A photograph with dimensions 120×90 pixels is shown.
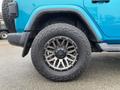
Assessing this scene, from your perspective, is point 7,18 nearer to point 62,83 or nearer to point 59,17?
point 59,17

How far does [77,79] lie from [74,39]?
24.7 inches

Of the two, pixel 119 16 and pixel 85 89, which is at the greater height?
pixel 119 16

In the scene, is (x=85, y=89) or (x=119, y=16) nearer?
(x=85, y=89)

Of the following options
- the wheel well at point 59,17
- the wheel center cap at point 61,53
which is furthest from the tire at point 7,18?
the wheel center cap at point 61,53

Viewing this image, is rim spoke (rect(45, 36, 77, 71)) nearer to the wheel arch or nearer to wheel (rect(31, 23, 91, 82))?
wheel (rect(31, 23, 91, 82))

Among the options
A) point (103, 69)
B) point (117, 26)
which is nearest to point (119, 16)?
point (117, 26)

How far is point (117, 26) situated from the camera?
421 centimetres

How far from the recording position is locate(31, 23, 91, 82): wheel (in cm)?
406

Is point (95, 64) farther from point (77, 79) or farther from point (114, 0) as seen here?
point (114, 0)

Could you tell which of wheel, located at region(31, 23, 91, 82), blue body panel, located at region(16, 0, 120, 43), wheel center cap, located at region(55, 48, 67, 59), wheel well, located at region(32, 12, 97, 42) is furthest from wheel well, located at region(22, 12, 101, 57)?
wheel center cap, located at region(55, 48, 67, 59)

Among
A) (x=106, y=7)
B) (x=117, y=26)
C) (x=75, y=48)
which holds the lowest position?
(x=75, y=48)

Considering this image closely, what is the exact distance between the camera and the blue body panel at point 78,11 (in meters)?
4.11

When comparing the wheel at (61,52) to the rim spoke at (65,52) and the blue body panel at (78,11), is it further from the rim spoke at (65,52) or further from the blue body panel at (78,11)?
the blue body panel at (78,11)

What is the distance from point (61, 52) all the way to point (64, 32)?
31 centimetres
